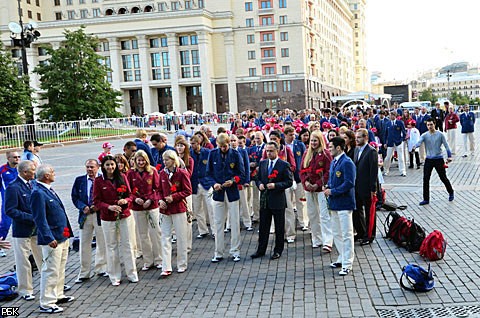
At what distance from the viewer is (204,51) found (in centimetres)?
7894

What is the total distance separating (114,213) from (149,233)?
92 centimetres

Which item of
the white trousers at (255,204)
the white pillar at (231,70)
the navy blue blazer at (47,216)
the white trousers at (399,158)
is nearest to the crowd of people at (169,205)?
the navy blue blazer at (47,216)

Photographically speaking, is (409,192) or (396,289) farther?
(409,192)

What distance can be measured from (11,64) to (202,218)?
99.3ft

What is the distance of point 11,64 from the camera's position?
33969 mm

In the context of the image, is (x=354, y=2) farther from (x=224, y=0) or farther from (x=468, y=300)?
(x=468, y=300)

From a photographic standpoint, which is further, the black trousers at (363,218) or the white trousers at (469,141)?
the white trousers at (469,141)

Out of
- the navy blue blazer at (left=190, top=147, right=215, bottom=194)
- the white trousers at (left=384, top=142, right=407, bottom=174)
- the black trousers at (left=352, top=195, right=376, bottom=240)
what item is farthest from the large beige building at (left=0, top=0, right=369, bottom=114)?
the black trousers at (left=352, top=195, right=376, bottom=240)

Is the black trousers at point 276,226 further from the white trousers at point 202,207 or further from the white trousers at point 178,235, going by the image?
the white trousers at point 202,207

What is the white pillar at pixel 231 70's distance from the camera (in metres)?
81.7

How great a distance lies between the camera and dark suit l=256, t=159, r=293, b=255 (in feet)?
25.5

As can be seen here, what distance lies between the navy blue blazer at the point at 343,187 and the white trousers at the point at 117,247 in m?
3.20

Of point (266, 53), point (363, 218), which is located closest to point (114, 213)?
point (363, 218)

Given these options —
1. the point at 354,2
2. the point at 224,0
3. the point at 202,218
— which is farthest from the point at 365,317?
the point at 354,2
